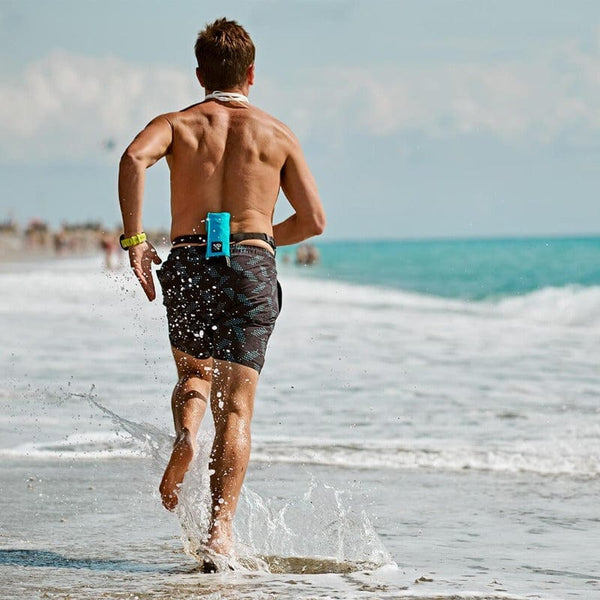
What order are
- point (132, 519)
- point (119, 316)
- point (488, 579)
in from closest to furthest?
point (488, 579) → point (132, 519) → point (119, 316)

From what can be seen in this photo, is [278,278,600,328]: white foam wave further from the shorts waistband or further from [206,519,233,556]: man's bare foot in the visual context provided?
[206,519,233,556]: man's bare foot

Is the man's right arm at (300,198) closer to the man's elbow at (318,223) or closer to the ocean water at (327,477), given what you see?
the man's elbow at (318,223)

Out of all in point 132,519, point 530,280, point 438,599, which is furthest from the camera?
point 530,280

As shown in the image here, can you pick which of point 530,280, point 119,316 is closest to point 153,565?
point 119,316

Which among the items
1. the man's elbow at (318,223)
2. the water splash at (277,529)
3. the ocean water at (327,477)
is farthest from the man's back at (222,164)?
the water splash at (277,529)

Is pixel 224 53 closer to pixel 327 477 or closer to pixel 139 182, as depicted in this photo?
pixel 139 182

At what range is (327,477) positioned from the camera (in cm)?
629

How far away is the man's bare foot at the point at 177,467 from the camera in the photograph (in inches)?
161

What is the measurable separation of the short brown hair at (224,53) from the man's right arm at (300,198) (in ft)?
1.05

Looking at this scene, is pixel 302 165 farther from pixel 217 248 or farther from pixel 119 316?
pixel 119 316

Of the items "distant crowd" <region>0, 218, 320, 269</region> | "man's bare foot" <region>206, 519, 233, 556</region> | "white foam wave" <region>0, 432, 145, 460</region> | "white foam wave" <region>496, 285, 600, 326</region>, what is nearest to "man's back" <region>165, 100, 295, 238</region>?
"man's bare foot" <region>206, 519, 233, 556</region>

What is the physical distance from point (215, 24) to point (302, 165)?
604 millimetres

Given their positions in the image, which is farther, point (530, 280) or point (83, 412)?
point (530, 280)

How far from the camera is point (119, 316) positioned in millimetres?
18062
